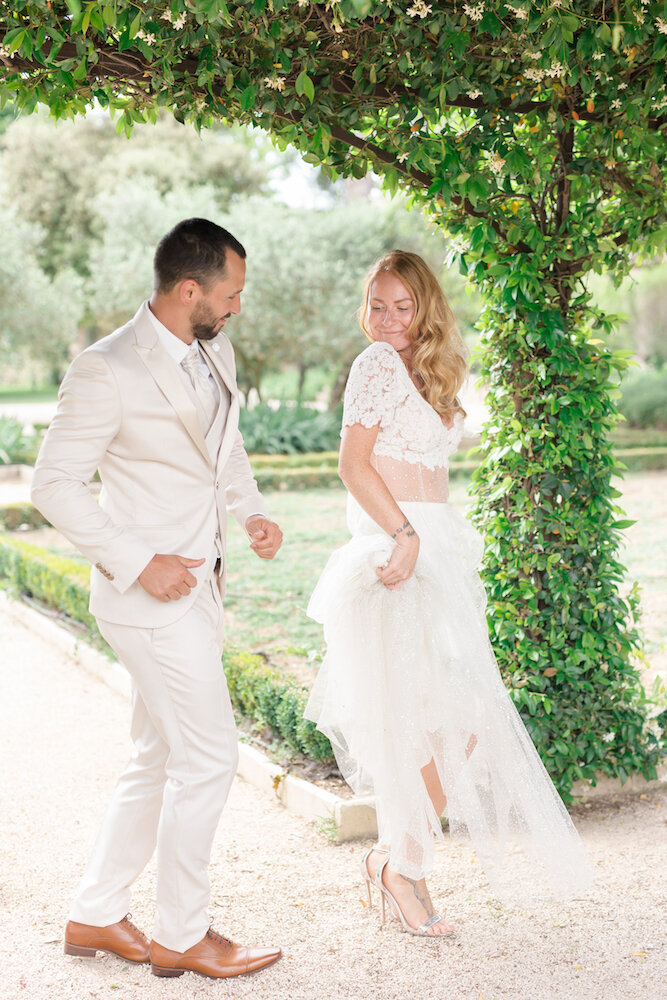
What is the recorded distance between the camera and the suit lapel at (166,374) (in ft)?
9.96

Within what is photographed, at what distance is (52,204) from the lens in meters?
29.6

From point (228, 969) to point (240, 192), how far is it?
28518mm

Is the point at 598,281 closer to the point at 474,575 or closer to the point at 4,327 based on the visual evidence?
the point at 4,327

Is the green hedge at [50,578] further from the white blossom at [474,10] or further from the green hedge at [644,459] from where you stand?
the green hedge at [644,459]

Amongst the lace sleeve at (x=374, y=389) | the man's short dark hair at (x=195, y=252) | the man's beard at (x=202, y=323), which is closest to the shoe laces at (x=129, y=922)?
the lace sleeve at (x=374, y=389)

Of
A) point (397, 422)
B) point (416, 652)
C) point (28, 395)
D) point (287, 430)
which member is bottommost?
point (416, 652)

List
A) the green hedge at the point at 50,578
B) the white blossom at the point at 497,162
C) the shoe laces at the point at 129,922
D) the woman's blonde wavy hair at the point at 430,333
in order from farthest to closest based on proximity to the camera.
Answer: the green hedge at the point at 50,578
the white blossom at the point at 497,162
the woman's blonde wavy hair at the point at 430,333
the shoe laces at the point at 129,922

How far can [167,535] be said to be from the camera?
310cm

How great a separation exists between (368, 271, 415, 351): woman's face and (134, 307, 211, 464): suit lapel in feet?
2.70

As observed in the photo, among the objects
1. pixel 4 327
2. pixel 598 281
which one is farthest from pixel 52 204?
pixel 598 281

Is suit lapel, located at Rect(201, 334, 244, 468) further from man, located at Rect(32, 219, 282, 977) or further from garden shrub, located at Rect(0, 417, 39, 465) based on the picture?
garden shrub, located at Rect(0, 417, 39, 465)

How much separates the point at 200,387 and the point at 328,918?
1.94 m

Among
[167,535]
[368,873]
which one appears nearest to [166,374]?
[167,535]

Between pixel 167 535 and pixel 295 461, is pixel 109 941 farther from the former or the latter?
pixel 295 461
